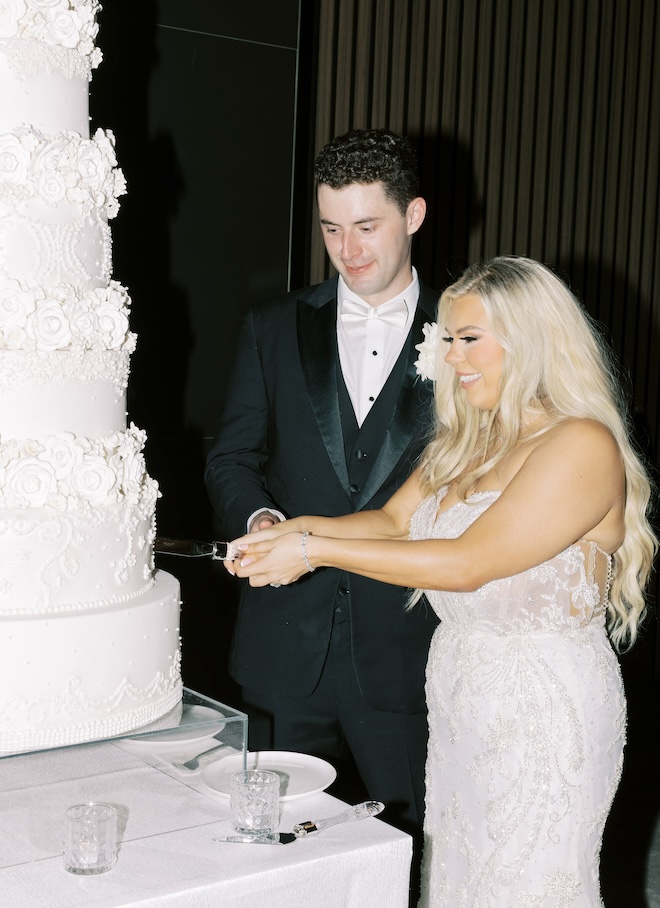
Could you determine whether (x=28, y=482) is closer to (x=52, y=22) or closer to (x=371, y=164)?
(x=52, y=22)

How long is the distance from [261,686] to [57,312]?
4.43 feet

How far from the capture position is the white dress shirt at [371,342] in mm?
2943

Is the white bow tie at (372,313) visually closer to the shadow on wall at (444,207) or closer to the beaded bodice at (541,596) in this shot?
the beaded bodice at (541,596)

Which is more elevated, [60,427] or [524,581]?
[60,427]

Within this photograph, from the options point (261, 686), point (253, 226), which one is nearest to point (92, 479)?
point (261, 686)

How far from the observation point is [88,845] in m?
1.75

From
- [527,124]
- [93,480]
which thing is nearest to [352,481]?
[93,480]

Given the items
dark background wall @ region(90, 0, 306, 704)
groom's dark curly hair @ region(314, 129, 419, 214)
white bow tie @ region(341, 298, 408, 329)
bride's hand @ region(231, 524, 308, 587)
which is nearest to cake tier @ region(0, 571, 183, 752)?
bride's hand @ region(231, 524, 308, 587)

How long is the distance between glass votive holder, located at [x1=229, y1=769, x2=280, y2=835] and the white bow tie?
Answer: 1412mm

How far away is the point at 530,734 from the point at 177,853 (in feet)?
2.81

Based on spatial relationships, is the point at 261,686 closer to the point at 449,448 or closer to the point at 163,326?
the point at 449,448

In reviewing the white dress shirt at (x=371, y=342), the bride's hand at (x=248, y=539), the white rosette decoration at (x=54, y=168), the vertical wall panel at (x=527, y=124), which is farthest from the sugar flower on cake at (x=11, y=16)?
the vertical wall panel at (x=527, y=124)

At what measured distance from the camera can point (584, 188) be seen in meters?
6.27

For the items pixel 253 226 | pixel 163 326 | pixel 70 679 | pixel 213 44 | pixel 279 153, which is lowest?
pixel 70 679
